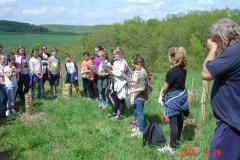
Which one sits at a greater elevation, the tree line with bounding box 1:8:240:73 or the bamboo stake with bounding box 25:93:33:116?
the tree line with bounding box 1:8:240:73

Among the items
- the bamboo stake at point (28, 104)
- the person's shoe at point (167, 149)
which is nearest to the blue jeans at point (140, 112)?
the person's shoe at point (167, 149)

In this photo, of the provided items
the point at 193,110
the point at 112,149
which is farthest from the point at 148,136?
the point at 193,110

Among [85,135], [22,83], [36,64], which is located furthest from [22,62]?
[85,135]

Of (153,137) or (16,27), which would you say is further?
(16,27)

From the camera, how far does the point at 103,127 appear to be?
21.2ft

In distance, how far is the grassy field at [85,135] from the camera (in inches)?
198

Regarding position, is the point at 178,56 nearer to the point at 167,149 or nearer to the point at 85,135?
the point at 167,149

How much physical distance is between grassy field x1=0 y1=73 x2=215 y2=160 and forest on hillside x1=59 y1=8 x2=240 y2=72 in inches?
1400

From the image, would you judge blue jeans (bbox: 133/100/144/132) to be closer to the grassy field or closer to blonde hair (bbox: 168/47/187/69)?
the grassy field

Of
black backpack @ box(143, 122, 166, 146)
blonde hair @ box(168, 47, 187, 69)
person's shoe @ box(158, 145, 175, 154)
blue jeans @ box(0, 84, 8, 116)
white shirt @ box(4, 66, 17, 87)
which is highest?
blonde hair @ box(168, 47, 187, 69)

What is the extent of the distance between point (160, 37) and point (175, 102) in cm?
5089

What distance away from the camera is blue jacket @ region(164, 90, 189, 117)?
4938 millimetres

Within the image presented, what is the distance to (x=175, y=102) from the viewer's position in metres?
4.95

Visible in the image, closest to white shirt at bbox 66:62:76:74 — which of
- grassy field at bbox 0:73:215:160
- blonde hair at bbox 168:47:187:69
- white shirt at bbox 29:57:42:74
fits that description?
white shirt at bbox 29:57:42:74
